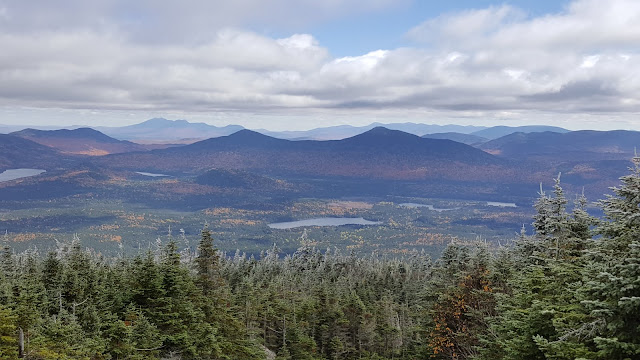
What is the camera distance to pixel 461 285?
110 ft

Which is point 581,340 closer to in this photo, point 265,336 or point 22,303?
point 22,303

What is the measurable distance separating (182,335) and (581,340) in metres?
24.3

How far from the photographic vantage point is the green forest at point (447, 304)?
612 inches

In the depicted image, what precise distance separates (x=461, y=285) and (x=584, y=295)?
17513 mm

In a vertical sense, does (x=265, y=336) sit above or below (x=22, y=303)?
below

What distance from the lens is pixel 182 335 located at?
31.8 meters

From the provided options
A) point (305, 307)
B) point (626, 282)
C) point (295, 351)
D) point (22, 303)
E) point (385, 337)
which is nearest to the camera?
point (626, 282)

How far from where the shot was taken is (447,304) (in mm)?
34500

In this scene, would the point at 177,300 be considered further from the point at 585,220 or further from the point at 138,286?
the point at 585,220

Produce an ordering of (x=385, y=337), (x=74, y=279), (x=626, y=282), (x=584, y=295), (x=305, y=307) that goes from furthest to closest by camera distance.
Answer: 1. (x=385, y=337)
2. (x=305, y=307)
3. (x=74, y=279)
4. (x=584, y=295)
5. (x=626, y=282)

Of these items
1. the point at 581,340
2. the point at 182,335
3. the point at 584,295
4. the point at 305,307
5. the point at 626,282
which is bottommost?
the point at 305,307

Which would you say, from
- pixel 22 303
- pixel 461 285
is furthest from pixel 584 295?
pixel 22 303

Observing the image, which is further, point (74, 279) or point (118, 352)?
point (74, 279)

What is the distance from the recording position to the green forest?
51.0 feet
